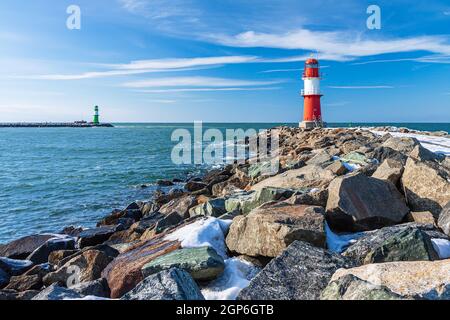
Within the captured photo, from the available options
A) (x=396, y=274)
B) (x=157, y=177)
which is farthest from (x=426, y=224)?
(x=157, y=177)

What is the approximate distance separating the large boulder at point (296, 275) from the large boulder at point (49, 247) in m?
6.17

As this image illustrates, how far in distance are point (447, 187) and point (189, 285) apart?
4.54 metres

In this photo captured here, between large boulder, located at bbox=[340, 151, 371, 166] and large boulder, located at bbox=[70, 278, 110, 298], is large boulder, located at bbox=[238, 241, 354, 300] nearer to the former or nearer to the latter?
large boulder, located at bbox=[70, 278, 110, 298]

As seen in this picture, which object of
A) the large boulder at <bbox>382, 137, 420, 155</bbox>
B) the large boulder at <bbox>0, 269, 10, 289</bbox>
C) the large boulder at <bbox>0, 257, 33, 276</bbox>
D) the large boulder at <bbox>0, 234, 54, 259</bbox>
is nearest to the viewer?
the large boulder at <bbox>0, 269, 10, 289</bbox>

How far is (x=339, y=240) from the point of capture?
16.5 feet

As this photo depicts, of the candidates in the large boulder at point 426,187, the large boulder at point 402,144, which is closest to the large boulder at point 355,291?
the large boulder at point 426,187

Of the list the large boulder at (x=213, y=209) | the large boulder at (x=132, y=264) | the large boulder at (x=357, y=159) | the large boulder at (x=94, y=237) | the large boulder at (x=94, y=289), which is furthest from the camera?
the large boulder at (x=357, y=159)

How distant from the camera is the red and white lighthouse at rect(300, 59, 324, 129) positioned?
120ft

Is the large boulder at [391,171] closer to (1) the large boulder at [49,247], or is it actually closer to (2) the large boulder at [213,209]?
(2) the large boulder at [213,209]

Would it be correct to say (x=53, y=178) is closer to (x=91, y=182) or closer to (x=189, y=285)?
(x=91, y=182)

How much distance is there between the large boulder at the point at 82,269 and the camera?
5.48 m

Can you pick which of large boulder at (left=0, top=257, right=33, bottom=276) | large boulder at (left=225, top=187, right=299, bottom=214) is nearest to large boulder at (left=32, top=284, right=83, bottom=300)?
large boulder at (left=225, top=187, right=299, bottom=214)

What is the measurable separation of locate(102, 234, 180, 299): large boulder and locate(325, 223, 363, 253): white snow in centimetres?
200

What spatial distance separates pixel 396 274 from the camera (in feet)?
10.7
